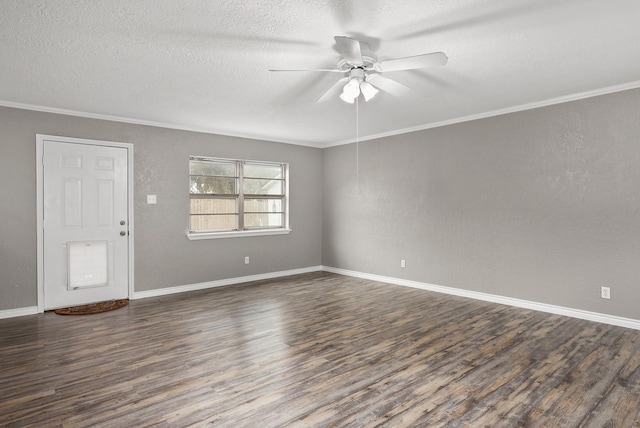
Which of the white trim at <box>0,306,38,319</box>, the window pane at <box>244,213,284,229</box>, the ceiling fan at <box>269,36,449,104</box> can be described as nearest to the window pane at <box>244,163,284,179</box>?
the window pane at <box>244,213,284,229</box>

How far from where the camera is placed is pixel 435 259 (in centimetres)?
518

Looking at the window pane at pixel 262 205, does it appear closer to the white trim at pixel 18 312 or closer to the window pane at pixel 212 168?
the window pane at pixel 212 168

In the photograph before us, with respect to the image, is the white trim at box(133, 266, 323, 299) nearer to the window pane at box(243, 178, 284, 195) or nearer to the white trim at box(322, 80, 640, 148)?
the window pane at box(243, 178, 284, 195)

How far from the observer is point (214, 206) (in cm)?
565

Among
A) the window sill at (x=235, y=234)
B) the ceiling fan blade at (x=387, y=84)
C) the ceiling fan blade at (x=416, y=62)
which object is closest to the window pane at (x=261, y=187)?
the window sill at (x=235, y=234)

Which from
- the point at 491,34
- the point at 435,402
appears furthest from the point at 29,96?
the point at 435,402

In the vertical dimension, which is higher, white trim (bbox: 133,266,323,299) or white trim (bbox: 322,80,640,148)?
white trim (bbox: 322,80,640,148)

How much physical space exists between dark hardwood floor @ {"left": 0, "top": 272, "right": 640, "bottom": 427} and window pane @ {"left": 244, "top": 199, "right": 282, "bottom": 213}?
2.05m

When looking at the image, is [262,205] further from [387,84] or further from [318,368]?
[318,368]

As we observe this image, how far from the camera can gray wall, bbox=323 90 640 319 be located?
3.66 metres

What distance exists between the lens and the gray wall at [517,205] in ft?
12.0

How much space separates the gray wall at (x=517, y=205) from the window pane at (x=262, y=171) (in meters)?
1.35

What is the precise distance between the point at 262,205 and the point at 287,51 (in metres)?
3.72

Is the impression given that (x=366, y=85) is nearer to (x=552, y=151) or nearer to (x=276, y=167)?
(x=552, y=151)
